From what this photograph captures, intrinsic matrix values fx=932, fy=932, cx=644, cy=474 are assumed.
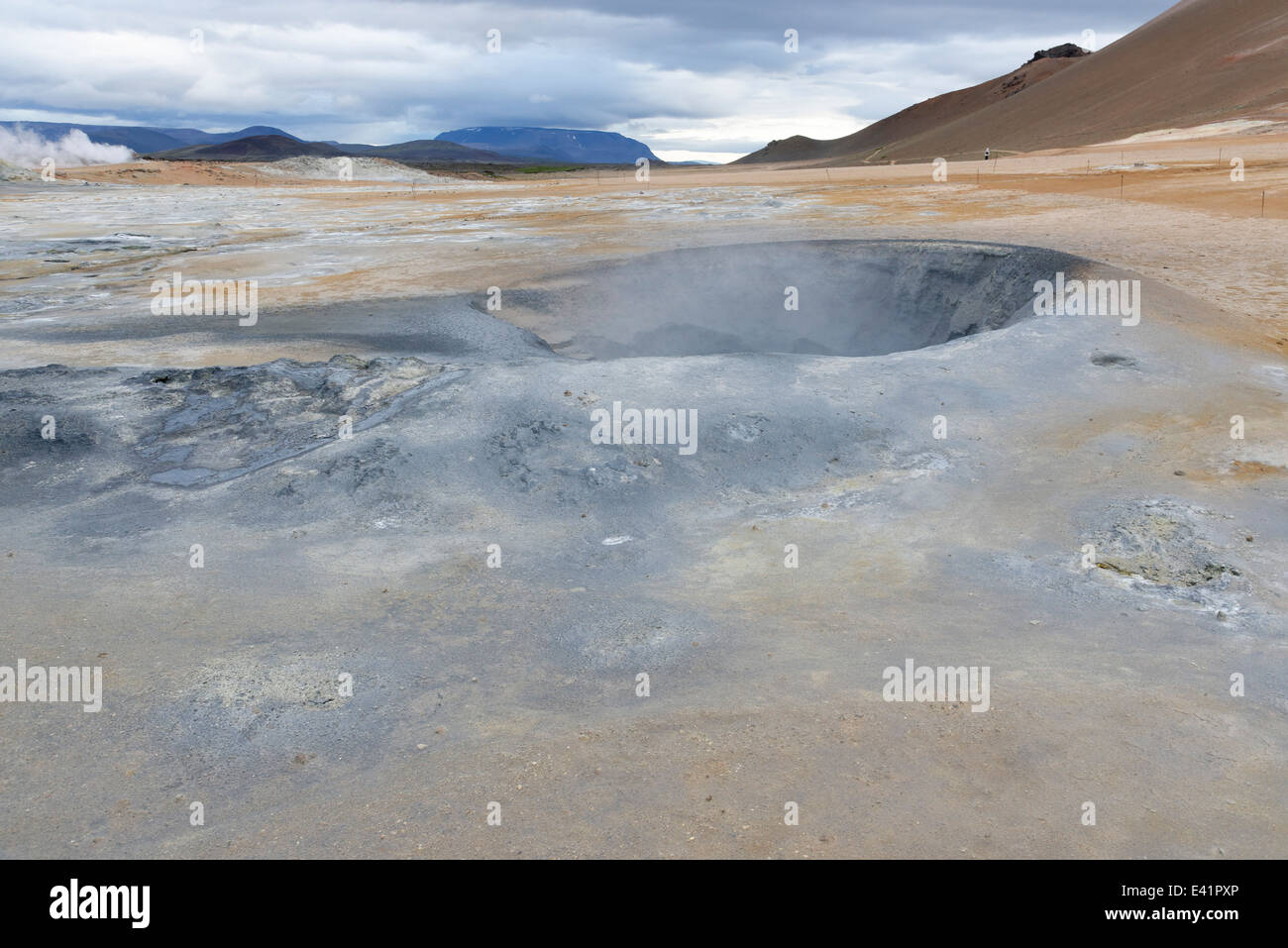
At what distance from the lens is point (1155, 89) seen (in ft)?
190

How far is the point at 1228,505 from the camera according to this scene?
619cm

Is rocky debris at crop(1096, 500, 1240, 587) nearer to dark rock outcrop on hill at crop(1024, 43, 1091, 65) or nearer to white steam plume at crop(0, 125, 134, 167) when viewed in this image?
white steam plume at crop(0, 125, 134, 167)

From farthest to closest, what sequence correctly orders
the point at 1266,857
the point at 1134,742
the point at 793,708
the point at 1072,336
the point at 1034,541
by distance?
the point at 1072,336 < the point at 1034,541 < the point at 793,708 < the point at 1134,742 < the point at 1266,857

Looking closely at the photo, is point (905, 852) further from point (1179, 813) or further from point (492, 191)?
point (492, 191)

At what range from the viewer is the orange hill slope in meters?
49.4

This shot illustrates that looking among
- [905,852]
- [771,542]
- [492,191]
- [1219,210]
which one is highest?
[492,191]

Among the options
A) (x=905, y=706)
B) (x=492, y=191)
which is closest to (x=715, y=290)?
(x=905, y=706)

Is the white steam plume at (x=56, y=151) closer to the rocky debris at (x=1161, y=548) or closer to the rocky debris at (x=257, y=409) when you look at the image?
the rocky debris at (x=257, y=409)

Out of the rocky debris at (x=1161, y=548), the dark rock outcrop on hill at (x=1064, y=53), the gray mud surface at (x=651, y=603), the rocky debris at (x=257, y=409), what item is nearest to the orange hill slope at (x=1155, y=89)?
the dark rock outcrop on hill at (x=1064, y=53)

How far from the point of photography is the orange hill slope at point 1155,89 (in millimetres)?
49375

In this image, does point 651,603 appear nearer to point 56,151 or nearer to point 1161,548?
point 1161,548

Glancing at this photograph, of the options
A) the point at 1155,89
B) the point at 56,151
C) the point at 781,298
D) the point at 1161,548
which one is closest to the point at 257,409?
the point at 1161,548

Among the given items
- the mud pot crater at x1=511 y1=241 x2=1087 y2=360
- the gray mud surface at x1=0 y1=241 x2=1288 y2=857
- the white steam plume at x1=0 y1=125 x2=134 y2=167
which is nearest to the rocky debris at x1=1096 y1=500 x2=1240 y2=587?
the gray mud surface at x1=0 y1=241 x2=1288 y2=857

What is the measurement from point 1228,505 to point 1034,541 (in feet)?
4.67
